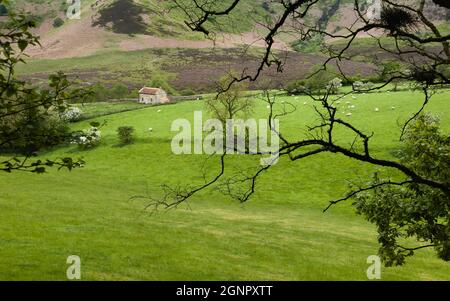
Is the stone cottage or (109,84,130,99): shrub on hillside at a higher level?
(109,84,130,99): shrub on hillside

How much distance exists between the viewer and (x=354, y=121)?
3211 inches

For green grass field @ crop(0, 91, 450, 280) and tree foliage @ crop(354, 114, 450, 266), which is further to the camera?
green grass field @ crop(0, 91, 450, 280)

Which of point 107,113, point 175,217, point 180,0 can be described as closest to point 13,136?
point 180,0

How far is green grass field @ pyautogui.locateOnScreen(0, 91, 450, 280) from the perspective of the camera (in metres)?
22.4

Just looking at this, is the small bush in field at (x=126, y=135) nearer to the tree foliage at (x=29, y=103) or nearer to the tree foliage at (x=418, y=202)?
the tree foliage at (x=418, y=202)

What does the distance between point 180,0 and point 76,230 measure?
2374cm

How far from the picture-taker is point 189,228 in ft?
112

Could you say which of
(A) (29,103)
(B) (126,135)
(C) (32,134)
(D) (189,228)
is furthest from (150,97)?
(A) (29,103)

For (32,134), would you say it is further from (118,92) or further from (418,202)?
(118,92)

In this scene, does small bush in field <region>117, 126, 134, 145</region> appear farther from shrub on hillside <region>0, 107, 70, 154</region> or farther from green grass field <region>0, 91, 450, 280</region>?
shrub on hillside <region>0, 107, 70, 154</region>

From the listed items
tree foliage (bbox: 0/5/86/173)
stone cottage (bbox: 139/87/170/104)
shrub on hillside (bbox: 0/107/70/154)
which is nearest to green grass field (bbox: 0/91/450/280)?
shrub on hillside (bbox: 0/107/70/154)

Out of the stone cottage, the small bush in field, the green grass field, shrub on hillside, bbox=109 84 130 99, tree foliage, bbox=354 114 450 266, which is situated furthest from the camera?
shrub on hillside, bbox=109 84 130 99
